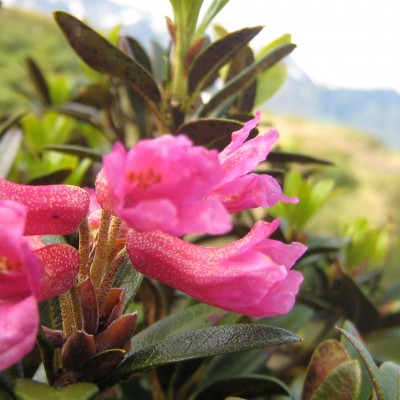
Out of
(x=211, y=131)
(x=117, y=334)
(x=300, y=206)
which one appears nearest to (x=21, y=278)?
(x=117, y=334)

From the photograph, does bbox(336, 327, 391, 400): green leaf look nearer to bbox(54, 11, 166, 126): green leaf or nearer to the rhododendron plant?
the rhododendron plant

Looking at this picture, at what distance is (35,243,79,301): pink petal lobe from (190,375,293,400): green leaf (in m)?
0.36

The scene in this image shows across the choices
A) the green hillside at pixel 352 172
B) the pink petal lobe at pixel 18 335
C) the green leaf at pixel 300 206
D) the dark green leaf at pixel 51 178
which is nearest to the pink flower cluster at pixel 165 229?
the pink petal lobe at pixel 18 335

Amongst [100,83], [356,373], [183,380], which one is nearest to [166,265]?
[356,373]

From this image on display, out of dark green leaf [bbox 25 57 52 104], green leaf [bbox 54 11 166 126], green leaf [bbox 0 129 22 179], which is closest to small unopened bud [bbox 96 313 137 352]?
green leaf [bbox 54 11 166 126]

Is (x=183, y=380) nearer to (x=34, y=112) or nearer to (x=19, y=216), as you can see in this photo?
(x=19, y=216)

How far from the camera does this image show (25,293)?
1.63 feet

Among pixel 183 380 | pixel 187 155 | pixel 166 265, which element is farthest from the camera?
pixel 183 380

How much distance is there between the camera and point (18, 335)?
42 cm

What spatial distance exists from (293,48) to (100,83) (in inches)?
27.7

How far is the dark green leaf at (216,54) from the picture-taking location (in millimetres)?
858

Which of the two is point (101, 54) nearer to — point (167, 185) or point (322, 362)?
point (167, 185)

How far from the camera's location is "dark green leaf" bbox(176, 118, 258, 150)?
779mm

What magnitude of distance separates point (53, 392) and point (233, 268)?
0.68ft
